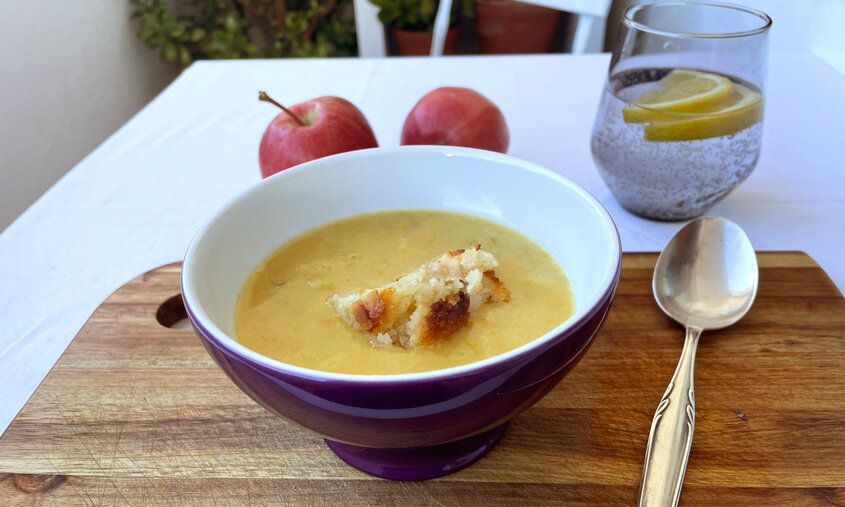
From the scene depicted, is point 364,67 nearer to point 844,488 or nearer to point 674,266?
point 674,266

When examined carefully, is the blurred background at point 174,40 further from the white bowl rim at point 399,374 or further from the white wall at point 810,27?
the white bowl rim at point 399,374

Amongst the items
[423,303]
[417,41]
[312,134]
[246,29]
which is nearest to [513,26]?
Answer: [417,41]

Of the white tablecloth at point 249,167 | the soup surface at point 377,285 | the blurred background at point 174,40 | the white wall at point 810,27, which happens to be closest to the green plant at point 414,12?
the blurred background at point 174,40

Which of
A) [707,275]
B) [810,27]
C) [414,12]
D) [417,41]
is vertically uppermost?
A: [810,27]

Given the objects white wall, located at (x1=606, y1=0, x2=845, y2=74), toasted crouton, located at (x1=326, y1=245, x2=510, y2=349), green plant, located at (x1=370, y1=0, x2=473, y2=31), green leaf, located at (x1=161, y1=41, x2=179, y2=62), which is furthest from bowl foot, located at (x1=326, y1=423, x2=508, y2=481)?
green leaf, located at (x1=161, y1=41, x2=179, y2=62)

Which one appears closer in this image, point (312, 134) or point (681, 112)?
point (681, 112)

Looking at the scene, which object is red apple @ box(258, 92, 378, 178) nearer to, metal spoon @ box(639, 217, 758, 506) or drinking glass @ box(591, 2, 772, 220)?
drinking glass @ box(591, 2, 772, 220)

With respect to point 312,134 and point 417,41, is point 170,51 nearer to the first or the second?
point 417,41
